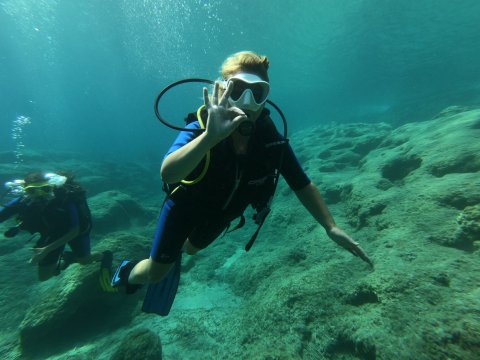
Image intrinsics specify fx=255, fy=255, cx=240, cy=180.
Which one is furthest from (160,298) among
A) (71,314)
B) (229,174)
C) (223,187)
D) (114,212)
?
(114,212)

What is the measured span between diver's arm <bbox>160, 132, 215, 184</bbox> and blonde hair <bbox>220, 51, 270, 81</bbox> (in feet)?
2.92

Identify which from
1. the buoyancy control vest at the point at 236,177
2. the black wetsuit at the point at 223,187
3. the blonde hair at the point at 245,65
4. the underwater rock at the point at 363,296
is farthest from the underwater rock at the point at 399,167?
the blonde hair at the point at 245,65

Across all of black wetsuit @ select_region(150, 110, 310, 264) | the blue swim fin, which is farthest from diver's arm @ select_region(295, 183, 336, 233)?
the blue swim fin

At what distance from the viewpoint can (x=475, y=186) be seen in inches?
160

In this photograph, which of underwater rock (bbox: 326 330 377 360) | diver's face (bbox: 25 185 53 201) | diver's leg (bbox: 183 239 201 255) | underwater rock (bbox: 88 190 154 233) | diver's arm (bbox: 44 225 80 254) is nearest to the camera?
underwater rock (bbox: 326 330 377 360)

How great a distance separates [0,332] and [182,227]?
6.04 metres

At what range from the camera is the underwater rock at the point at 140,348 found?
3.62 m

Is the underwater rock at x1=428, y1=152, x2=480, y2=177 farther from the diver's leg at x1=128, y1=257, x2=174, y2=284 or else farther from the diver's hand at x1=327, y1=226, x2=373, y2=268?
the diver's leg at x1=128, y1=257, x2=174, y2=284

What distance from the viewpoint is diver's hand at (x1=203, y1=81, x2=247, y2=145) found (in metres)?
1.40

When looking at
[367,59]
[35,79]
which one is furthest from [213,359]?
[35,79]

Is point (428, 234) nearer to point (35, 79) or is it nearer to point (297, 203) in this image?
point (297, 203)

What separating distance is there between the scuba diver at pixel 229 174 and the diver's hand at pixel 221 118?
0.10 ft

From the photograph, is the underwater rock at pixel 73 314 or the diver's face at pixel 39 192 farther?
the diver's face at pixel 39 192

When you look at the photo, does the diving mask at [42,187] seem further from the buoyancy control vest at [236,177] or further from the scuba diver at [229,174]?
the buoyancy control vest at [236,177]
